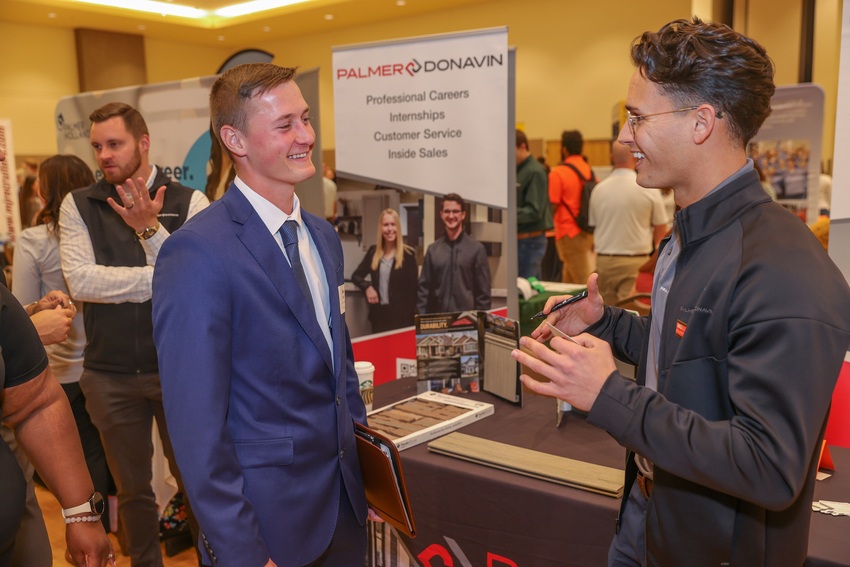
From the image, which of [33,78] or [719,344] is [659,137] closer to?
[719,344]

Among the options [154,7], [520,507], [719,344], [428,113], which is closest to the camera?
[719,344]

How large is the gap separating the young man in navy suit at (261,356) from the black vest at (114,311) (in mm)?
1112

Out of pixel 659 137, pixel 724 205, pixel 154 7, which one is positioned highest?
pixel 154 7

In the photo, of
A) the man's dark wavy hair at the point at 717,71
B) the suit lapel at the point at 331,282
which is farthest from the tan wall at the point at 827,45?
the suit lapel at the point at 331,282

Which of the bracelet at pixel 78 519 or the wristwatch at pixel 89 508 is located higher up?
the wristwatch at pixel 89 508

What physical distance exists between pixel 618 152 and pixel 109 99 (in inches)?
144

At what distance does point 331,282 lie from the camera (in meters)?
1.52

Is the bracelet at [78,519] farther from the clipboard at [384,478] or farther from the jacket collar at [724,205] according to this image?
the jacket collar at [724,205]

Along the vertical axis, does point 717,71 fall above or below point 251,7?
below

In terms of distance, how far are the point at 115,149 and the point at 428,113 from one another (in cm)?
130

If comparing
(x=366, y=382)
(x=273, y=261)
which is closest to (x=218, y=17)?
(x=366, y=382)

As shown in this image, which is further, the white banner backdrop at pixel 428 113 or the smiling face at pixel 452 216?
Answer: the smiling face at pixel 452 216

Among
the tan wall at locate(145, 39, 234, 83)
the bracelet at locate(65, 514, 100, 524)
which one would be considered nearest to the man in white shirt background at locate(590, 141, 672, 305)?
the bracelet at locate(65, 514, 100, 524)

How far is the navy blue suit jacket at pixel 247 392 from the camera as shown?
1.23 m
